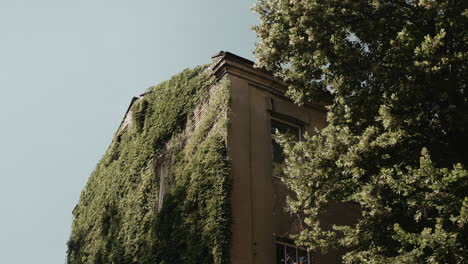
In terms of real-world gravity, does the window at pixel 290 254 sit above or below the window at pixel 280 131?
below

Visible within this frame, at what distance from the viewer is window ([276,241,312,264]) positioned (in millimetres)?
13649

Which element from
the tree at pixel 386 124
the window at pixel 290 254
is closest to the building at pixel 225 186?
the window at pixel 290 254

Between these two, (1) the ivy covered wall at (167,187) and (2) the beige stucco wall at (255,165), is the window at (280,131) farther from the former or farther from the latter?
(1) the ivy covered wall at (167,187)

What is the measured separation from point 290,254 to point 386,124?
→ 442 centimetres

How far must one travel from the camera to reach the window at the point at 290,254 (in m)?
13.6

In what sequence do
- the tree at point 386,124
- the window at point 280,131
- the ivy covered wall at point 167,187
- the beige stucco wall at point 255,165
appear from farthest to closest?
the window at point 280,131
the ivy covered wall at point 167,187
the beige stucco wall at point 255,165
the tree at point 386,124

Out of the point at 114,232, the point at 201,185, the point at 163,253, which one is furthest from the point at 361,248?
the point at 114,232

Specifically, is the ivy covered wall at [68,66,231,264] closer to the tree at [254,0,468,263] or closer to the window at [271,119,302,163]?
the window at [271,119,302,163]

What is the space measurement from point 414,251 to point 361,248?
164cm

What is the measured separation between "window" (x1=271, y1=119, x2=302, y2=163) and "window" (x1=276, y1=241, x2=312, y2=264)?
7.80 ft

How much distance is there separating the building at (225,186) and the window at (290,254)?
0.08 feet

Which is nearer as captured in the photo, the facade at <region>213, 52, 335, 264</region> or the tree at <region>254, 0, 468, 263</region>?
the tree at <region>254, 0, 468, 263</region>

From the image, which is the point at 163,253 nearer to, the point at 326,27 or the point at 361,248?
the point at 361,248

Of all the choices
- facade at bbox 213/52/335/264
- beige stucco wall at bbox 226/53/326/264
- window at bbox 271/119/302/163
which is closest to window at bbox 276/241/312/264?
facade at bbox 213/52/335/264
